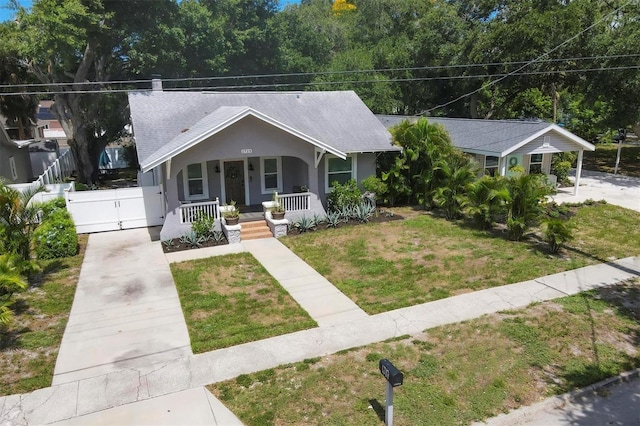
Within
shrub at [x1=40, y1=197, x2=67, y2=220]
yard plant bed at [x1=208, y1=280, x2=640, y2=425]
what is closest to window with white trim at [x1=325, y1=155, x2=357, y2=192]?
shrub at [x1=40, y1=197, x2=67, y2=220]

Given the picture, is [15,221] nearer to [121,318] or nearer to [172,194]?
[172,194]

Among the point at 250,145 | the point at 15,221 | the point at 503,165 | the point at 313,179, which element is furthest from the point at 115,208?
the point at 503,165

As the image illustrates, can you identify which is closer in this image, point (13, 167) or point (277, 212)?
point (277, 212)

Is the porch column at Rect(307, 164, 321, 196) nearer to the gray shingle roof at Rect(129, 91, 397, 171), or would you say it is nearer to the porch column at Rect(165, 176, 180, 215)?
the gray shingle roof at Rect(129, 91, 397, 171)

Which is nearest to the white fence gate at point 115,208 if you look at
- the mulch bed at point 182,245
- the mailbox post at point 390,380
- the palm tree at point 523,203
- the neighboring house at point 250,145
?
the neighboring house at point 250,145

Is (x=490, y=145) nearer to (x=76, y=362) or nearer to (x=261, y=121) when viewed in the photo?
(x=261, y=121)

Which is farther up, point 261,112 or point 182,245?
point 261,112

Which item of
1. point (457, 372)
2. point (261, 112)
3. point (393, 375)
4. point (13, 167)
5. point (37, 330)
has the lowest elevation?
point (457, 372)

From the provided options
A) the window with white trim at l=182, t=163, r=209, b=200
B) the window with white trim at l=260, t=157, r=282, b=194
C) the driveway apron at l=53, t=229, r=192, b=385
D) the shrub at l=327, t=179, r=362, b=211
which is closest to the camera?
the driveway apron at l=53, t=229, r=192, b=385
